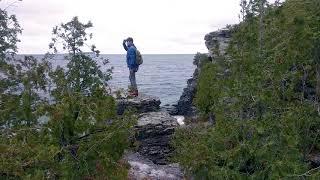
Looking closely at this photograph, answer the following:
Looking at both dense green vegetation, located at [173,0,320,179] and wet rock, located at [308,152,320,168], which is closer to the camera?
dense green vegetation, located at [173,0,320,179]

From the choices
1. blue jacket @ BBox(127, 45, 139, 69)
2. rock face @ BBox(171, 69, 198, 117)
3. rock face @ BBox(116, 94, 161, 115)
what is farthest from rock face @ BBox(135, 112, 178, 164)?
rock face @ BBox(171, 69, 198, 117)

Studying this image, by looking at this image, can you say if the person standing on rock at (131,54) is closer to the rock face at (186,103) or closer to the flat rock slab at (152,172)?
the flat rock slab at (152,172)

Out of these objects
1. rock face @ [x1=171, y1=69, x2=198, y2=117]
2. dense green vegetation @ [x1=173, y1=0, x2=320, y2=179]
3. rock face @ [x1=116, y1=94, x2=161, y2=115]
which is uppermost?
dense green vegetation @ [x1=173, y1=0, x2=320, y2=179]

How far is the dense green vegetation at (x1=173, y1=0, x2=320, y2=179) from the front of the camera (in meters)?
12.8

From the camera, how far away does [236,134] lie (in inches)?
518

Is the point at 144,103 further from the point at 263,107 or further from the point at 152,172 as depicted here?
the point at 263,107

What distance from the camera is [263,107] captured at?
1365 centimetres

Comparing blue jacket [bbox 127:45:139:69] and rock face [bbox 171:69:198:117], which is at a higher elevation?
blue jacket [bbox 127:45:139:69]

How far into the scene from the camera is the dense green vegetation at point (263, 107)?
12773 mm

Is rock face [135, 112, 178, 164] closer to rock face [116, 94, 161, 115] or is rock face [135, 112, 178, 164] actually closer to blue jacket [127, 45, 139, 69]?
rock face [116, 94, 161, 115]

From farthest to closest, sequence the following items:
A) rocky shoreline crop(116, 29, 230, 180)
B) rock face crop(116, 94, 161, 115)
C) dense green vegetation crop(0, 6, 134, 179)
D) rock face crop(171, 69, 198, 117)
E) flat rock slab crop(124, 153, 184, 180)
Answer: rock face crop(171, 69, 198, 117)
rock face crop(116, 94, 161, 115)
rocky shoreline crop(116, 29, 230, 180)
flat rock slab crop(124, 153, 184, 180)
dense green vegetation crop(0, 6, 134, 179)

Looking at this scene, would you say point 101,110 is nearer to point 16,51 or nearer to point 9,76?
point 9,76

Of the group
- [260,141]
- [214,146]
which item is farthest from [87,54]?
[260,141]

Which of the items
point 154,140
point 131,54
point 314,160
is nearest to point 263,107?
point 314,160
